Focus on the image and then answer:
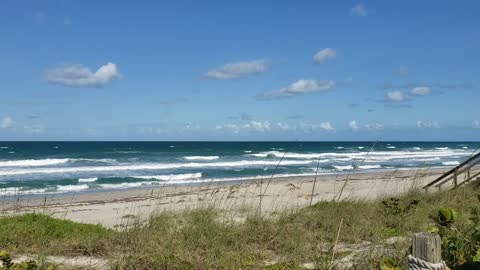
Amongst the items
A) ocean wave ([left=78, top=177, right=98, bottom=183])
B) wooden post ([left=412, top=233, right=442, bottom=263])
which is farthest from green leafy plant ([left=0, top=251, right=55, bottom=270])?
ocean wave ([left=78, top=177, right=98, bottom=183])

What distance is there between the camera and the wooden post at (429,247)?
2740 mm

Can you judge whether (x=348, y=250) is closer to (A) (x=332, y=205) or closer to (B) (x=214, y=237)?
(B) (x=214, y=237)

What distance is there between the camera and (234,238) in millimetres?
5695

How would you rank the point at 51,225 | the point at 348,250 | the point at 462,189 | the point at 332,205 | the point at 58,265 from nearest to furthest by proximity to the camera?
1. the point at 58,265
2. the point at 348,250
3. the point at 51,225
4. the point at 332,205
5. the point at 462,189

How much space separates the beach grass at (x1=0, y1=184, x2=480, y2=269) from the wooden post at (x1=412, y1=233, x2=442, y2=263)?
1131 millimetres

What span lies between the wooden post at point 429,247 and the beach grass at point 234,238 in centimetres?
113

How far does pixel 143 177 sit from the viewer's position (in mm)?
28562

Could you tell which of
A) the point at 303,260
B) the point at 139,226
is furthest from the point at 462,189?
the point at 139,226

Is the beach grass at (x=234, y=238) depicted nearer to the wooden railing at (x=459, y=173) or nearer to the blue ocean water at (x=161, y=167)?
the blue ocean water at (x=161, y=167)

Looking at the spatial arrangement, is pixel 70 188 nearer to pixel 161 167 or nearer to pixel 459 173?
pixel 161 167

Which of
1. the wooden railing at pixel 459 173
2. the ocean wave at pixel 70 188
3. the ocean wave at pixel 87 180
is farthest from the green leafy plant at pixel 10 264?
the ocean wave at pixel 87 180

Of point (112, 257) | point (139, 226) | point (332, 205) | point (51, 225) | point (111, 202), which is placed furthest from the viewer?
point (111, 202)

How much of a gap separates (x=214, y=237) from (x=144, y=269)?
3.45 ft

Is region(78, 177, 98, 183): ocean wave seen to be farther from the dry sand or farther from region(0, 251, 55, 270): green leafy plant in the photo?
region(0, 251, 55, 270): green leafy plant
